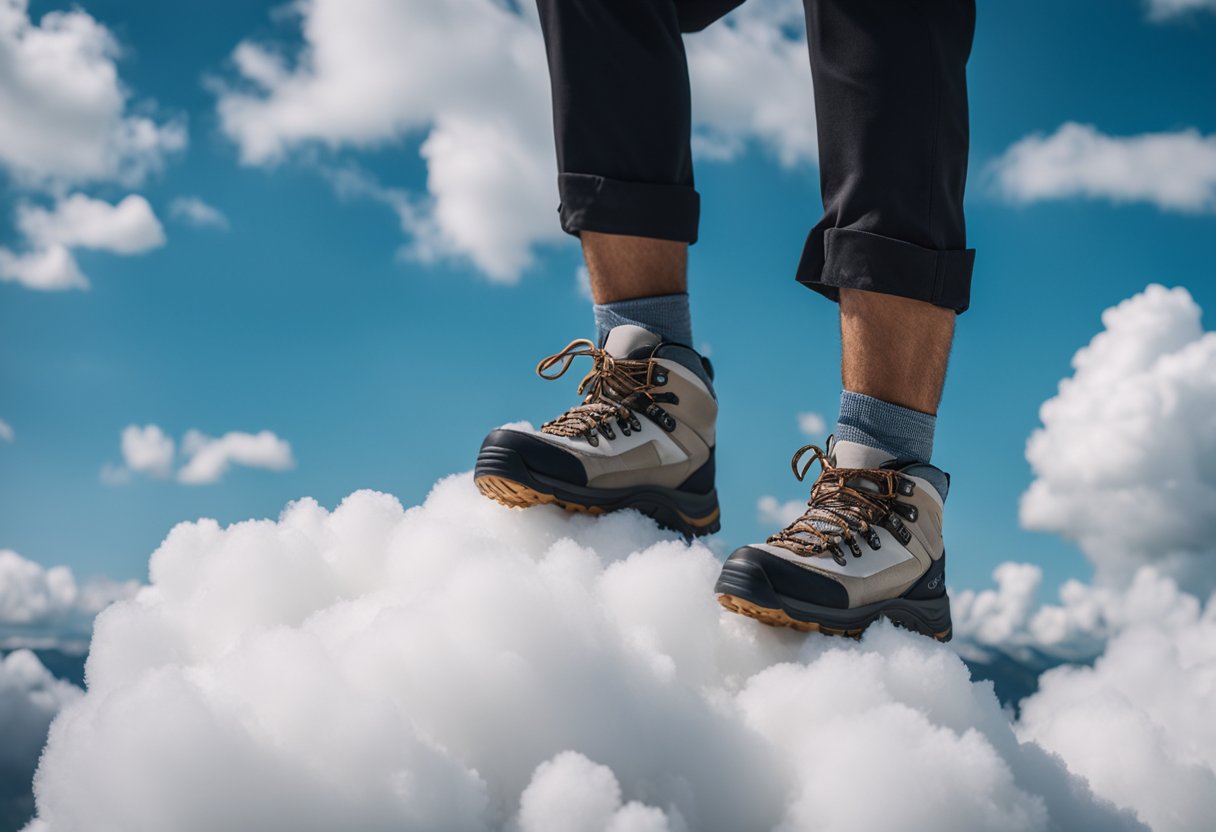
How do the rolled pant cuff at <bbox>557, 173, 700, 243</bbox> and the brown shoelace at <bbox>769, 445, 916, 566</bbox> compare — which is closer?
the brown shoelace at <bbox>769, 445, 916, 566</bbox>

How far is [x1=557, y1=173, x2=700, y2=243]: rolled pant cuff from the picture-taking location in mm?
2010

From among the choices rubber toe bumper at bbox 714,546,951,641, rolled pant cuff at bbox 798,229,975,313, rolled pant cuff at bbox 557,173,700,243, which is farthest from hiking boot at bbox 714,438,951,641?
rolled pant cuff at bbox 557,173,700,243

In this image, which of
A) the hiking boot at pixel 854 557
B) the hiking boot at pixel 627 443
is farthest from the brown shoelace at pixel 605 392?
the hiking boot at pixel 854 557

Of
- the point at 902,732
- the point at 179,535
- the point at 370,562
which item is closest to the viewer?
the point at 902,732

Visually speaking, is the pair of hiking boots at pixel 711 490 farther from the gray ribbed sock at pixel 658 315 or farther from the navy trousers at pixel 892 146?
the navy trousers at pixel 892 146

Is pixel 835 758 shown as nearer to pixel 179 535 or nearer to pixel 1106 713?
pixel 1106 713

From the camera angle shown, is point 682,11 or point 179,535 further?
point 682,11

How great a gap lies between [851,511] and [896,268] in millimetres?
440

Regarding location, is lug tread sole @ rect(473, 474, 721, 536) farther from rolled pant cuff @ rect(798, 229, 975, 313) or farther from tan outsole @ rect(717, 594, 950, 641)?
rolled pant cuff @ rect(798, 229, 975, 313)

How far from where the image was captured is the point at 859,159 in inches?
64.0

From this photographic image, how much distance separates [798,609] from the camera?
1.50 metres

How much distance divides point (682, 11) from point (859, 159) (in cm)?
89

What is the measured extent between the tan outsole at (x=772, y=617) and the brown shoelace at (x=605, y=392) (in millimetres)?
538

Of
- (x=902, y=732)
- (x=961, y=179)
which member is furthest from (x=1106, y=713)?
(x=961, y=179)
